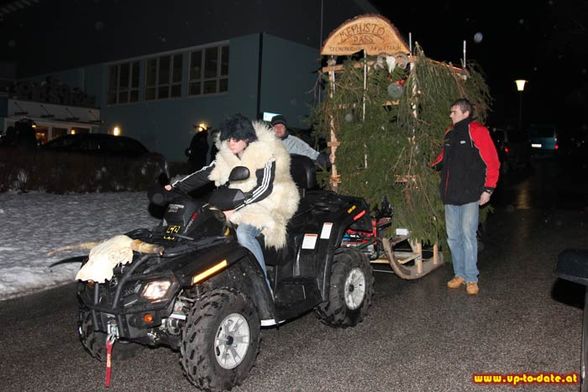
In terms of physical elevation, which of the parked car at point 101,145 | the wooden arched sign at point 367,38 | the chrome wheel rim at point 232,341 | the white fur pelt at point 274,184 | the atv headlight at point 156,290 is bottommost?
the chrome wheel rim at point 232,341

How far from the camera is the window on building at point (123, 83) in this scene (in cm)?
2806

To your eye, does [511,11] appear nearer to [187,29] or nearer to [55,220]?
[187,29]

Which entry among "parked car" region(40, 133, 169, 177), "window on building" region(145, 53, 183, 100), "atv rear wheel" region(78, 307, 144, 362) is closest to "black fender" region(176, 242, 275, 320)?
"atv rear wheel" region(78, 307, 144, 362)

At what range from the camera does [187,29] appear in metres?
24.9

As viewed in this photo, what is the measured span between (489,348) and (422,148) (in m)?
3.04

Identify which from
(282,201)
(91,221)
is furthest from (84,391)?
(91,221)

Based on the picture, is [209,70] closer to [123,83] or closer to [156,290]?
[123,83]

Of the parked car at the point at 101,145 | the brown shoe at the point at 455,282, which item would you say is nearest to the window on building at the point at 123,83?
the parked car at the point at 101,145

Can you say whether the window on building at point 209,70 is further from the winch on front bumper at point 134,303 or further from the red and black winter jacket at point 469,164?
the winch on front bumper at point 134,303

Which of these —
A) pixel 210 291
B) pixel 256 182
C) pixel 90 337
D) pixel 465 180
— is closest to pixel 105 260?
pixel 210 291

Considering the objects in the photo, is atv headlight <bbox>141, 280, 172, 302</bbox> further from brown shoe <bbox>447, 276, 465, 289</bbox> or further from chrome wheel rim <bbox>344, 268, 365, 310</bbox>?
brown shoe <bbox>447, 276, 465, 289</bbox>

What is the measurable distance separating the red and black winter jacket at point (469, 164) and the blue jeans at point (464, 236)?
0.16m

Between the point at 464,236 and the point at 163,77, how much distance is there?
72.7 feet

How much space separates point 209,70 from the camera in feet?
79.7
